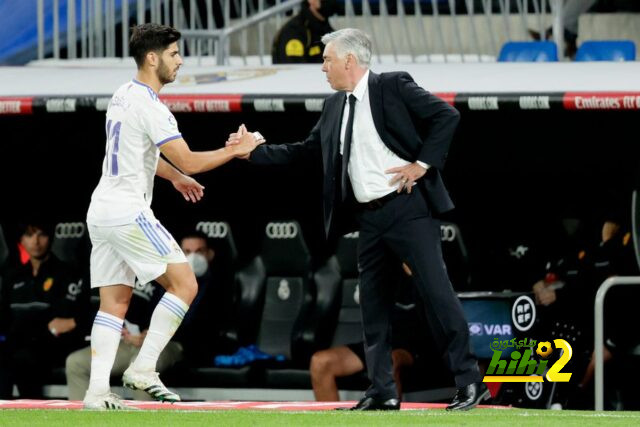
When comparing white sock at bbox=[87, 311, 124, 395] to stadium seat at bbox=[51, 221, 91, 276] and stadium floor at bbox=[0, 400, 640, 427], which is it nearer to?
stadium floor at bbox=[0, 400, 640, 427]

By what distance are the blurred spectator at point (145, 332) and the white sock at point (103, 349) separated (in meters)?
3.17

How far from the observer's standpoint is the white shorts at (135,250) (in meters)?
6.86

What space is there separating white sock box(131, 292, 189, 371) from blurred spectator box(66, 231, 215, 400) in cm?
324

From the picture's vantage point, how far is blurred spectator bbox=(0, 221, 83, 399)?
10.6 meters

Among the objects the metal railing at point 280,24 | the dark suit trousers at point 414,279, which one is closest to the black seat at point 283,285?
the metal railing at point 280,24

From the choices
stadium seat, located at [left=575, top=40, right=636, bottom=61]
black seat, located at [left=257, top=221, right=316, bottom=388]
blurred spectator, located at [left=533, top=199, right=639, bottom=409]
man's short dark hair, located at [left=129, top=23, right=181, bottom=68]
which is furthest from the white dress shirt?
stadium seat, located at [left=575, top=40, right=636, bottom=61]

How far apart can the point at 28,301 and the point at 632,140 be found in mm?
3987

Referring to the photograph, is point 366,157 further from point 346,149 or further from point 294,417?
point 294,417

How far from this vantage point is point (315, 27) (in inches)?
436

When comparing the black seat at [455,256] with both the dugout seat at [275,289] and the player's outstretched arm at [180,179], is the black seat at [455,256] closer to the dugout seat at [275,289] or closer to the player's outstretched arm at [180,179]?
the dugout seat at [275,289]

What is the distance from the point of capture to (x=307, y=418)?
6652 mm

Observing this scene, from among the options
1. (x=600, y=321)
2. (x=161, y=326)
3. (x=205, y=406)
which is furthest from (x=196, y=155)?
(x=600, y=321)

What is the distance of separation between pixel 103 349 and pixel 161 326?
0.87 ft

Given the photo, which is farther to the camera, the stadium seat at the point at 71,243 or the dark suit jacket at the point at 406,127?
the stadium seat at the point at 71,243
